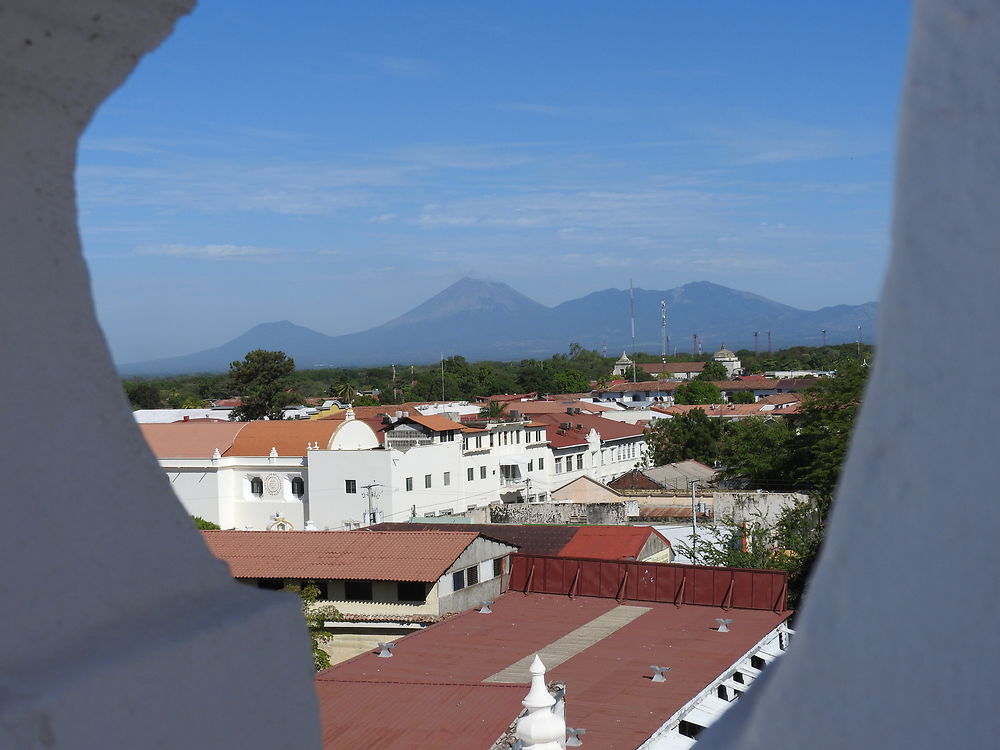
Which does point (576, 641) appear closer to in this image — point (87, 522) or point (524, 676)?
point (524, 676)

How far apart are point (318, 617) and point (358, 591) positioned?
2.43 m

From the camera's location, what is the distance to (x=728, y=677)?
11.2m

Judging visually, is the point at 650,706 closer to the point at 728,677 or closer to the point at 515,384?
the point at 728,677

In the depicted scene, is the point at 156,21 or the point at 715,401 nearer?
the point at 156,21

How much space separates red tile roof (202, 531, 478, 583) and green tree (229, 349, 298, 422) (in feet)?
125

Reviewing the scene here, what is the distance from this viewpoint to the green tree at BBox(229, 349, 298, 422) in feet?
191

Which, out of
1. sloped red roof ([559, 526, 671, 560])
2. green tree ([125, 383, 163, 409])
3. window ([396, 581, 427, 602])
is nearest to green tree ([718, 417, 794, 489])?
sloped red roof ([559, 526, 671, 560])

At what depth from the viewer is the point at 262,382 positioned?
6044cm

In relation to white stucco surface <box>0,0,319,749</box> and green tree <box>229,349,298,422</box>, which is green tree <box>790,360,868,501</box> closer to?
white stucco surface <box>0,0,319,749</box>

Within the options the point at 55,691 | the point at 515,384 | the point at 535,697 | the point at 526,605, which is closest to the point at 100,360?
the point at 55,691

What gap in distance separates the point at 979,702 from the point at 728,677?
10760mm

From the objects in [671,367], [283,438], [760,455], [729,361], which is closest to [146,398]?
[283,438]

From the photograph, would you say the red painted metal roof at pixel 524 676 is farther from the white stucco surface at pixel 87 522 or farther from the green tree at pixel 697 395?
the green tree at pixel 697 395

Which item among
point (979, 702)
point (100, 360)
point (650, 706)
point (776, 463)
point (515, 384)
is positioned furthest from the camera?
point (515, 384)
